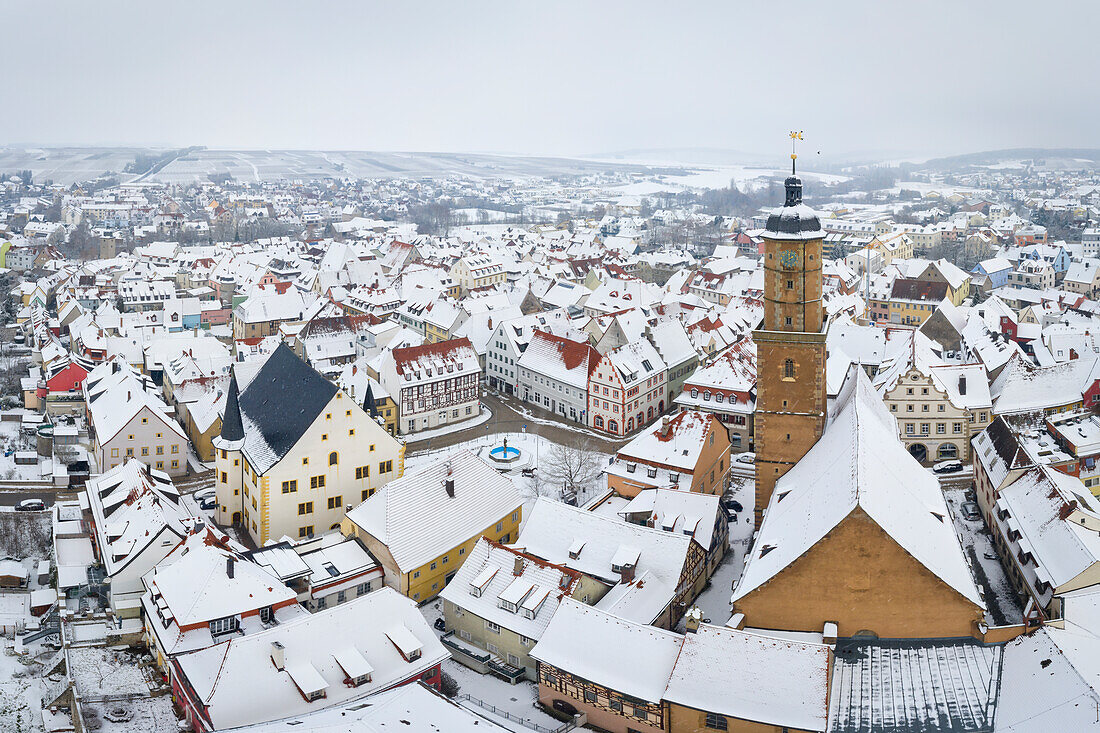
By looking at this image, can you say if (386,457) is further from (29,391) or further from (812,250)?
(29,391)

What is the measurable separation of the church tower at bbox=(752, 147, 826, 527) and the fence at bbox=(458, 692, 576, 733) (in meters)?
15.5

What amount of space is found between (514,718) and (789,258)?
2218cm

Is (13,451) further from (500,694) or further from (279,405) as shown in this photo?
(500,694)

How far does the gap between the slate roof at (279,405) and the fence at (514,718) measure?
19006mm

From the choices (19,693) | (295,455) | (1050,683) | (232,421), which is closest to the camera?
(1050,683)

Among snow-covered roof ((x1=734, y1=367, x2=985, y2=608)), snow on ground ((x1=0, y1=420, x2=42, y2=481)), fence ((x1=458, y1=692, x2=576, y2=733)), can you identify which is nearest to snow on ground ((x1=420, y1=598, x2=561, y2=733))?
fence ((x1=458, y1=692, x2=576, y2=733))

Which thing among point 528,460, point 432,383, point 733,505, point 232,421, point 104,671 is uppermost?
point 232,421

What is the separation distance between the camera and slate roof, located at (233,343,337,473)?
52.7m

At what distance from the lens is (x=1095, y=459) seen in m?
55.8

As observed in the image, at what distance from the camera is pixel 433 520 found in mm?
47844

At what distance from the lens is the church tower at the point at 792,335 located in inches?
1688

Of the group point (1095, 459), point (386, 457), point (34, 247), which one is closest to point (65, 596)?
point (386, 457)

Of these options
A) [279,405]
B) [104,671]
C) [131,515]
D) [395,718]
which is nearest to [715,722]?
[395,718]

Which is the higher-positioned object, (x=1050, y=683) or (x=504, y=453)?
(x=1050, y=683)
